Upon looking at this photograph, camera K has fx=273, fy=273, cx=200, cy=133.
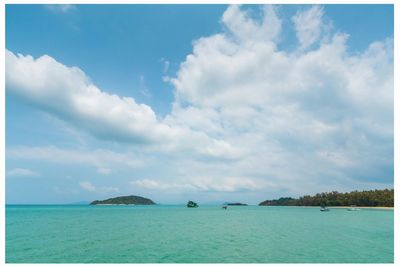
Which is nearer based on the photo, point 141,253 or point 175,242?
point 141,253

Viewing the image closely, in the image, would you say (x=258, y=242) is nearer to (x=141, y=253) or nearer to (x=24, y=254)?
(x=141, y=253)

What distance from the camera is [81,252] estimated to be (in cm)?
2777

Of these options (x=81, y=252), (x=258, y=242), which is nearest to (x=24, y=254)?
(x=81, y=252)

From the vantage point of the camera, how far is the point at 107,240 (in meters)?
35.6

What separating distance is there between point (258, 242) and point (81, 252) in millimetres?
20168

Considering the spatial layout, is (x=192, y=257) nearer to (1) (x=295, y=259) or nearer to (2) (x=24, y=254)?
(1) (x=295, y=259)
